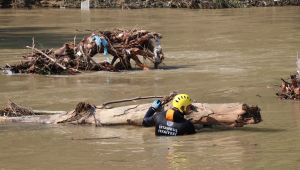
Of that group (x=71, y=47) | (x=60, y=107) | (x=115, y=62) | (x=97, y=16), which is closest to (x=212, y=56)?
(x=115, y=62)

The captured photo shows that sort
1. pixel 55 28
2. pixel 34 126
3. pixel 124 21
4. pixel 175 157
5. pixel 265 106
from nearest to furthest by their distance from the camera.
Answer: pixel 175 157 → pixel 34 126 → pixel 265 106 → pixel 55 28 → pixel 124 21

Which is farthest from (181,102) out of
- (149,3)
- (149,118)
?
Result: (149,3)

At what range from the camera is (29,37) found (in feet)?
120

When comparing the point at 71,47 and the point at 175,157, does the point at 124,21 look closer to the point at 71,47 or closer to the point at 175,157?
the point at 71,47

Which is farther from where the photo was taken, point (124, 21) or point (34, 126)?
point (124, 21)

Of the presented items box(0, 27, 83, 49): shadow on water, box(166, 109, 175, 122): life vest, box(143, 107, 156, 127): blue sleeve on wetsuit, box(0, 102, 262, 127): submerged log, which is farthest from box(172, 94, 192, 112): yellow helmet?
box(0, 27, 83, 49): shadow on water

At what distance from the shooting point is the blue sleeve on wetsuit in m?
12.3

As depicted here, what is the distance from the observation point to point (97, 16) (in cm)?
5434

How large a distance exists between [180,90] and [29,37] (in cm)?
1969

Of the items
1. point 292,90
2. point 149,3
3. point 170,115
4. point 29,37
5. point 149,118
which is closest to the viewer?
point 170,115

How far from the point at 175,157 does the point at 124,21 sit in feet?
127

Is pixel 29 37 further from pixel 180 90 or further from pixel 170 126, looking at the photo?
pixel 170 126

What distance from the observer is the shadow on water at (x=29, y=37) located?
32.5m

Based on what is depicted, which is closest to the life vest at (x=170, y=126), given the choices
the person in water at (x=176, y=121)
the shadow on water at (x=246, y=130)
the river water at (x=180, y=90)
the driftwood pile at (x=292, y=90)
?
the person in water at (x=176, y=121)
